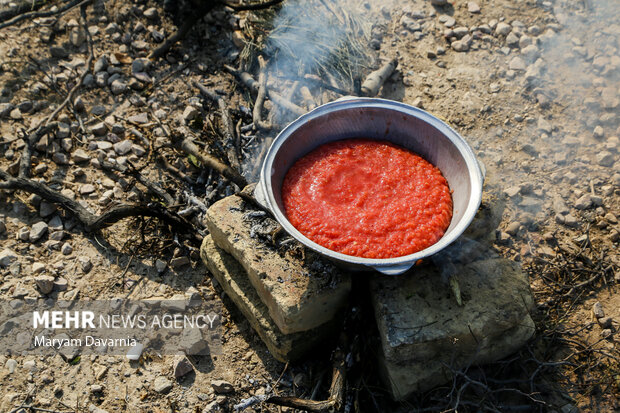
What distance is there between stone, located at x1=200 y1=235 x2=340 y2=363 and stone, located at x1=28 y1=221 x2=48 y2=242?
1.29 meters

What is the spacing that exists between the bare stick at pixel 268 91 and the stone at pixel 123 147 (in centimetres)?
123

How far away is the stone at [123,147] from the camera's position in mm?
4383

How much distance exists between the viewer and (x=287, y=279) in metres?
3.01

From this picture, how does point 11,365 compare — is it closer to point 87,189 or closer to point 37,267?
point 37,267

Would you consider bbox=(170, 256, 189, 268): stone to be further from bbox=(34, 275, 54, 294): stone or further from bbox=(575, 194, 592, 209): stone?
bbox=(575, 194, 592, 209): stone

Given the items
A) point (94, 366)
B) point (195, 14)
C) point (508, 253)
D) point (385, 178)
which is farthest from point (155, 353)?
point (195, 14)

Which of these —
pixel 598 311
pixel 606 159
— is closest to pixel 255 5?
pixel 606 159

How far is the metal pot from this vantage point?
2838 millimetres

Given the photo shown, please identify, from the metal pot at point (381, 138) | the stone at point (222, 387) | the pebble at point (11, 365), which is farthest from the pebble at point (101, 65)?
the stone at point (222, 387)

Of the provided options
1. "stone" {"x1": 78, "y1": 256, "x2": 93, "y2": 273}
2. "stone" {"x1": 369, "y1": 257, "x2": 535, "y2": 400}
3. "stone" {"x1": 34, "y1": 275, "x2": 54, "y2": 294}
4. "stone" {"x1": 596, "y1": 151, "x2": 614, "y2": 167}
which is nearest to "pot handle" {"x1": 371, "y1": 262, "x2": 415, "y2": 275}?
"stone" {"x1": 369, "y1": 257, "x2": 535, "y2": 400}

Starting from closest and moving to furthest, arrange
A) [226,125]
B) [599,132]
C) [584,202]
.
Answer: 1. [584,202]
2. [599,132]
3. [226,125]

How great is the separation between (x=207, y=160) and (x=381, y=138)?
1.50 m

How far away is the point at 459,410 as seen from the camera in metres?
3.05

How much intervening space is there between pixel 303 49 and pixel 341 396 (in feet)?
11.0
